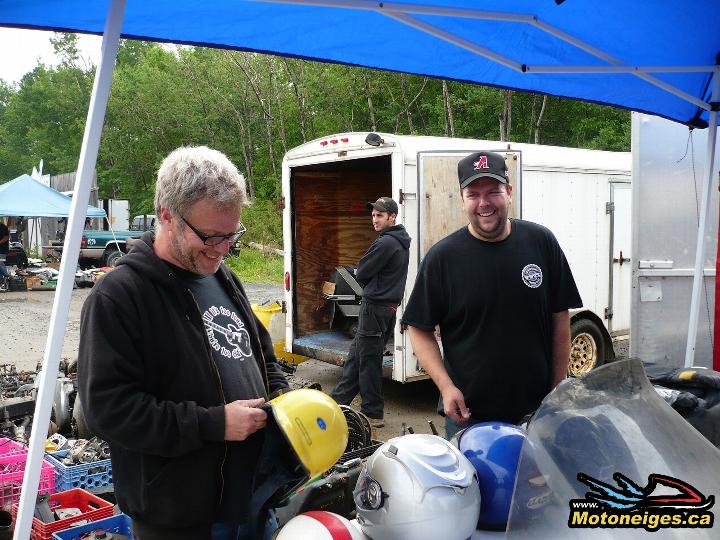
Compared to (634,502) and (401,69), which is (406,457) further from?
(401,69)

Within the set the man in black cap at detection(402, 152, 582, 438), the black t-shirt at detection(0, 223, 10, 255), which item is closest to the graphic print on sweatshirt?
the man in black cap at detection(402, 152, 582, 438)

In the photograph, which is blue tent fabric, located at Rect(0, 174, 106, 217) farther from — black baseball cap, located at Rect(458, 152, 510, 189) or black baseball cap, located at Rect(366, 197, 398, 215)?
black baseball cap, located at Rect(458, 152, 510, 189)

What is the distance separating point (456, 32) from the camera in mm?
3477

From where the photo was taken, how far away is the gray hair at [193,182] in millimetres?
2090

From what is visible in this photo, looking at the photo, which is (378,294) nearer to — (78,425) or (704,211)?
(78,425)

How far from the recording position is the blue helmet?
6.39 feet

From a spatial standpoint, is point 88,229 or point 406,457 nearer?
point 406,457

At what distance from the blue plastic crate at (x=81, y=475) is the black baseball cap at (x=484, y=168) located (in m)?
3.19

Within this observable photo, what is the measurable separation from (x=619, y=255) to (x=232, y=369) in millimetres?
7836

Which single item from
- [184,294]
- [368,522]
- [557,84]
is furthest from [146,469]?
[557,84]

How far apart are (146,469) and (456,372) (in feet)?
5.56

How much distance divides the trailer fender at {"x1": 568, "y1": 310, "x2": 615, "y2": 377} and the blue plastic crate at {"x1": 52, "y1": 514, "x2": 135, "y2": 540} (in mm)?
6093

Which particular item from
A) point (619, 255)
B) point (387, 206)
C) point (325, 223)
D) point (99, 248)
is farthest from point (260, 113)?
point (387, 206)

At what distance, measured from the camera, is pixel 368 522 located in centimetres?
187
